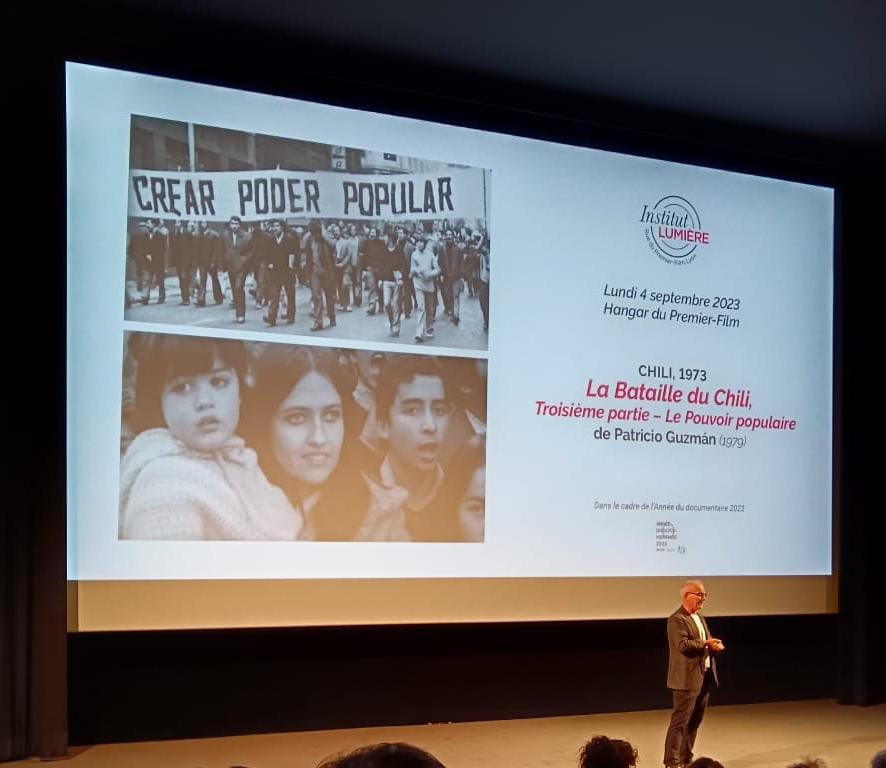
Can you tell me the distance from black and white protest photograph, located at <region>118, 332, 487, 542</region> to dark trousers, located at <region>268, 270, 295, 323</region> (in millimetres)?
172

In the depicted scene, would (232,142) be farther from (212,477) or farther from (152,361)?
(212,477)

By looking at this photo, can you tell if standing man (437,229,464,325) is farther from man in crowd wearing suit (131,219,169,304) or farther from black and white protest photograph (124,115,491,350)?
man in crowd wearing suit (131,219,169,304)

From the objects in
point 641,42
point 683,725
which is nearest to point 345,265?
point 641,42

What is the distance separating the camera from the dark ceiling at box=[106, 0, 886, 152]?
17.6 feet

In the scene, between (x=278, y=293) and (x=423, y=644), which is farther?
(x=423, y=644)

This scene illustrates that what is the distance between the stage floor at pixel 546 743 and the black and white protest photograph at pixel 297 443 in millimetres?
1067

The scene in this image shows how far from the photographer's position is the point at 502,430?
242 inches

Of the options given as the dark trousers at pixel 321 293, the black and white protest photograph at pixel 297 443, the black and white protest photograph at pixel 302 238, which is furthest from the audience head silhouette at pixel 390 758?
the dark trousers at pixel 321 293

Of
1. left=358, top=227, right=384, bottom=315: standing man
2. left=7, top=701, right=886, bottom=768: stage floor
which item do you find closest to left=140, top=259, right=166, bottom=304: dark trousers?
left=358, top=227, right=384, bottom=315: standing man

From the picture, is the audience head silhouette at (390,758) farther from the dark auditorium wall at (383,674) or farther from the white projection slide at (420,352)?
the dark auditorium wall at (383,674)

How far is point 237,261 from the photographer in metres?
5.61

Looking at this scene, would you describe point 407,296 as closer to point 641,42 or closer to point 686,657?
point 641,42

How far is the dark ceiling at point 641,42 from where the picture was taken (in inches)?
211

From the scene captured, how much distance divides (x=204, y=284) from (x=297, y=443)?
0.96 meters
